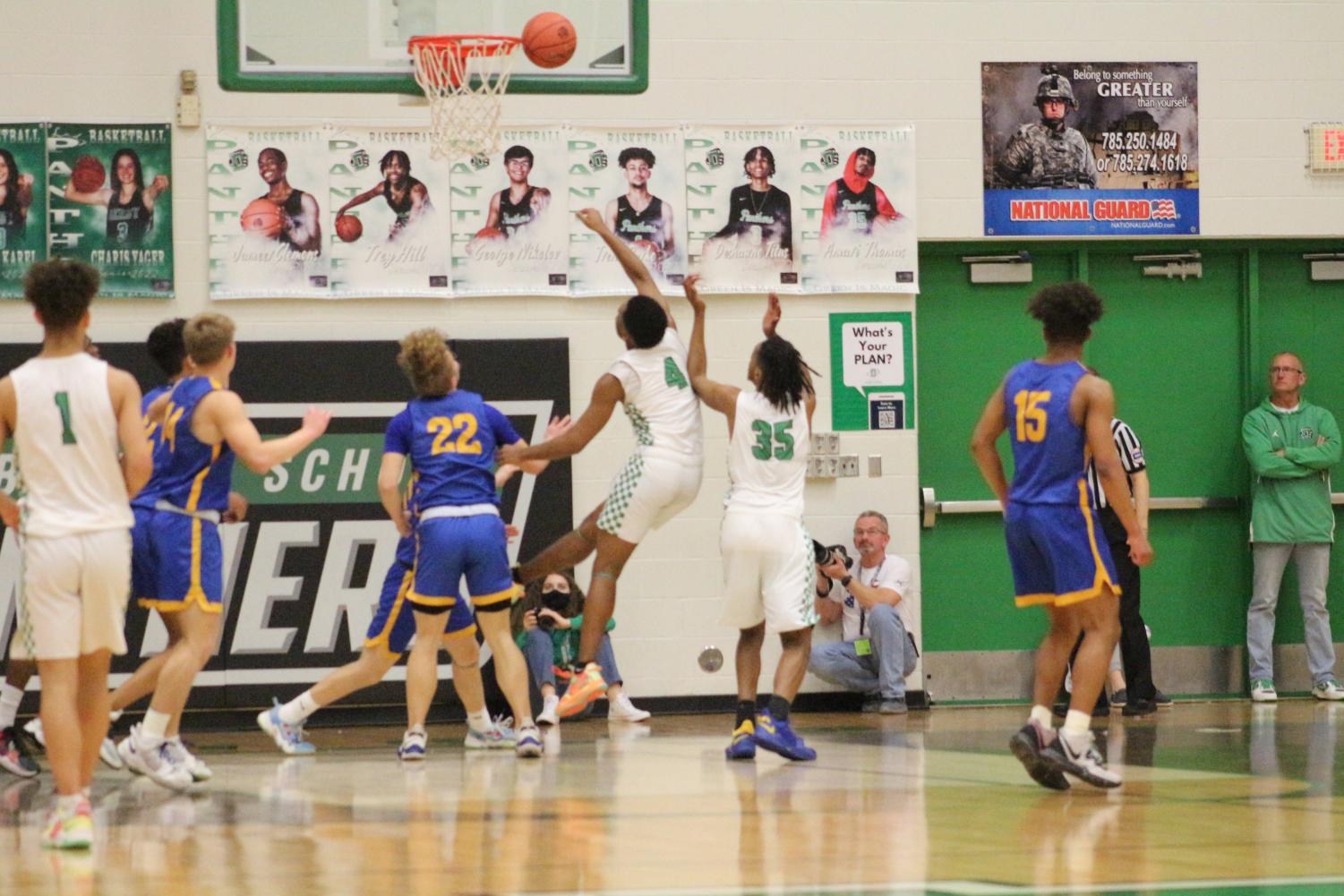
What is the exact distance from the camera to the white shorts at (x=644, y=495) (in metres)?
9.17

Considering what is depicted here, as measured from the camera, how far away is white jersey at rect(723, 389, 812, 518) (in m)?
8.53

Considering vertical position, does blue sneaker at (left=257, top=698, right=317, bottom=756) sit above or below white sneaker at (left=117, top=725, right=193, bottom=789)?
below

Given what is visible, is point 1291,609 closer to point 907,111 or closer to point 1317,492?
point 1317,492

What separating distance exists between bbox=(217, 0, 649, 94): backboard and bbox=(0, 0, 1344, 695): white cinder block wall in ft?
1.56

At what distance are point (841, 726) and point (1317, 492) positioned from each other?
4.02 meters

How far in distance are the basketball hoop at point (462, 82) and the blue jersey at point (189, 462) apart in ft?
10.9

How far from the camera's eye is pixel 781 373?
847cm

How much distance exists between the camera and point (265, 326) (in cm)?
1171

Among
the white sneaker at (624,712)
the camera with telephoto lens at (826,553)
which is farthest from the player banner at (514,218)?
the white sneaker at (624,712)

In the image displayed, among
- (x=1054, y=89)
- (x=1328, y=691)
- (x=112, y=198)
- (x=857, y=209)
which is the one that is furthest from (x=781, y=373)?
(x=1328, y=691)

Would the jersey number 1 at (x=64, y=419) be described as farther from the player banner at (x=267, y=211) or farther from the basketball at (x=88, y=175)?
the basketball at (x=88, y=175)

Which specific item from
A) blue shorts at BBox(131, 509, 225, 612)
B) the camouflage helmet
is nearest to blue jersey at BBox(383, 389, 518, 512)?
blue shorts at BBox(131, 509, 225, 612)

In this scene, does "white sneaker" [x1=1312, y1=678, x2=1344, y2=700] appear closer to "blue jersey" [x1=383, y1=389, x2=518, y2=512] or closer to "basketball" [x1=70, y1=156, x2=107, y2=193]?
"blue jersey" [x1=383, y1=389, x2=518, y2=512]

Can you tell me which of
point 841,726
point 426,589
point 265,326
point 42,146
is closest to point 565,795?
point 426,589
